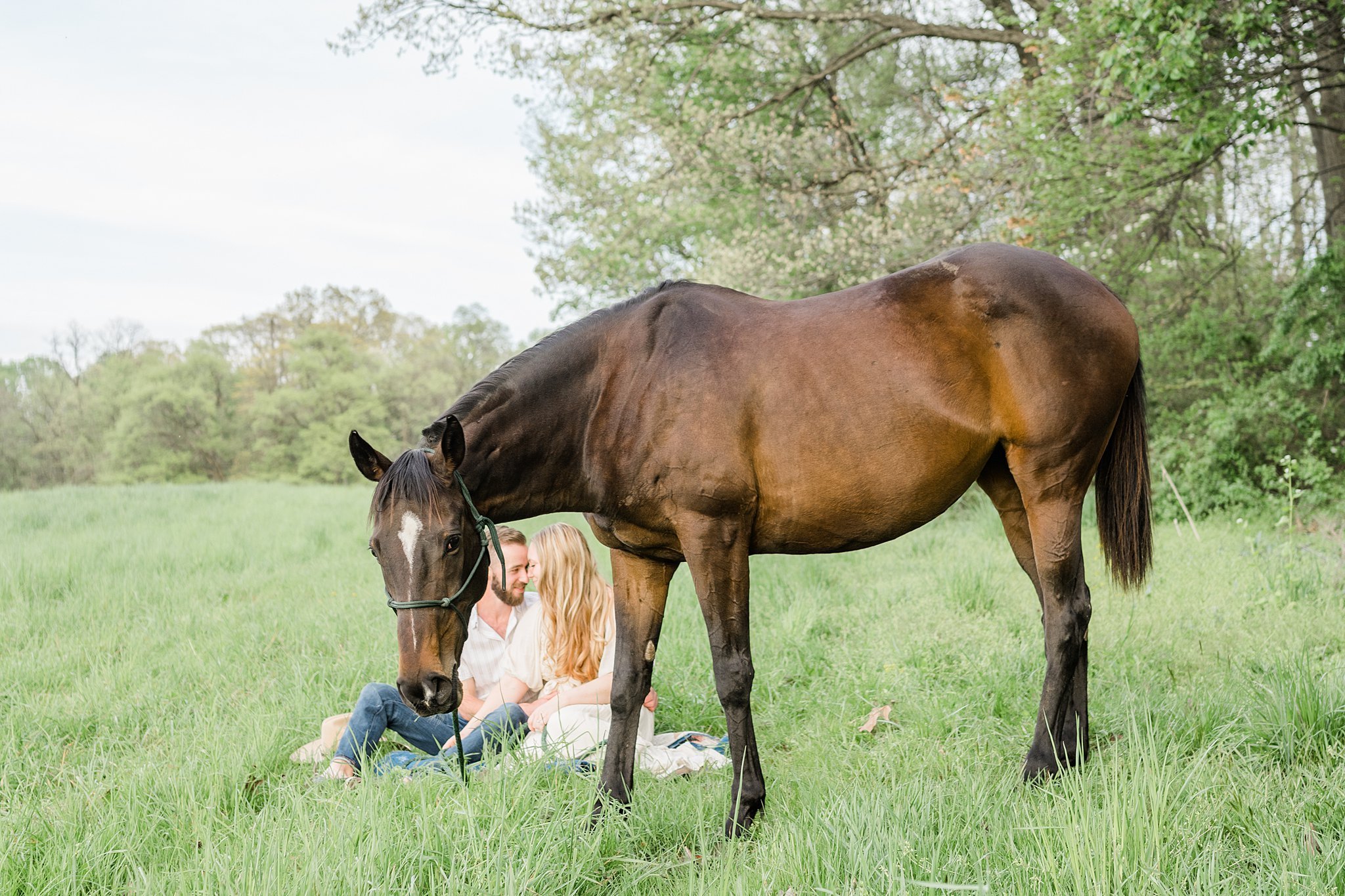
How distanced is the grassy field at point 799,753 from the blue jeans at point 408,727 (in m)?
0.25

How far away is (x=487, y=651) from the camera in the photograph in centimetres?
443

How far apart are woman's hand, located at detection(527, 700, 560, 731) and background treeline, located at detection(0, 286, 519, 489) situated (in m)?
30.3

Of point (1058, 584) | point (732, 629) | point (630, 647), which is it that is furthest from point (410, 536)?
point (1058, 584)

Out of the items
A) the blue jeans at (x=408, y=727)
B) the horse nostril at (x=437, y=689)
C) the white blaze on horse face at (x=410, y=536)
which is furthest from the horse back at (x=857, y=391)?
the blue jeans at (x=408, y=727)

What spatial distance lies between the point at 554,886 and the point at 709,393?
1.64 metres

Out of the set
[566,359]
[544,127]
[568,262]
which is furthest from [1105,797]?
[544,127]

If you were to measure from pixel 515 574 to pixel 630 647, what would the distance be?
47.5 inches

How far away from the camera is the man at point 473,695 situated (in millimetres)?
3648

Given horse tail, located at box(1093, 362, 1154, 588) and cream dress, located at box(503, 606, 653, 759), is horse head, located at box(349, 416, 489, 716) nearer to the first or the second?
cream dress, located at box(503, 606, 653, 759)

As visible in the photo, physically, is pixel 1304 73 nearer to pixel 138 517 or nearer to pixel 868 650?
pixel 868 650

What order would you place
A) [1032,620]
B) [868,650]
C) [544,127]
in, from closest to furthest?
[868,650] → [1032,620] → [544,127]

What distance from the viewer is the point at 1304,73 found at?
27.3 ft

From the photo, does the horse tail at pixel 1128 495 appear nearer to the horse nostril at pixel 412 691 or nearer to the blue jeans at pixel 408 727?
the blue jeans at pixel 408 727

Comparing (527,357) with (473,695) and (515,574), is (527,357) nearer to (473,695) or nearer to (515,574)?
(515,574)
